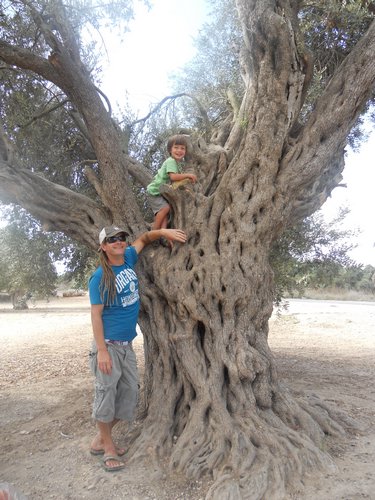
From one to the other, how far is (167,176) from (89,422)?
10.6ft

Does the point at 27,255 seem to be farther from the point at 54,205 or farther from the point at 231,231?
the point at 231,231

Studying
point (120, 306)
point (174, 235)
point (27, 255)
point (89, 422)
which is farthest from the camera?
point (27, 255)

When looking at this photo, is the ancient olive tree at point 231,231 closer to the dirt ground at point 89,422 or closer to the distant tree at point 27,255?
the dirt ground at point 89,422

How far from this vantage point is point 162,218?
5.34 metres

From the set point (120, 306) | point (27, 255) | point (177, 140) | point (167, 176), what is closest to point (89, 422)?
point (120, 306)

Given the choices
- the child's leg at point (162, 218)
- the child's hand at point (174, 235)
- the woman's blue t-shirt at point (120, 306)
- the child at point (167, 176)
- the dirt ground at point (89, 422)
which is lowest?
the dirt ground at point (89, 422)

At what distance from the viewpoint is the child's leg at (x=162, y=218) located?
528 cm

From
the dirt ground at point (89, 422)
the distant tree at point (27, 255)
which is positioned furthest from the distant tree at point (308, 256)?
the distant tree at point (27, 255)

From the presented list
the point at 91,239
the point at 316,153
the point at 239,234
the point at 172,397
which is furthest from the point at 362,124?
the point at 172,397

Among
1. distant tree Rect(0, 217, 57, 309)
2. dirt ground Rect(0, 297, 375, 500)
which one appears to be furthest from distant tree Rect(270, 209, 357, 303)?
distant tree Rect(0, 217, 57, 309)

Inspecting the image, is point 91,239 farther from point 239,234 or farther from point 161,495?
point 161,495

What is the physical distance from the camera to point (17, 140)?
781 centimetres

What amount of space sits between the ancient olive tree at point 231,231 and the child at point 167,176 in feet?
0.62

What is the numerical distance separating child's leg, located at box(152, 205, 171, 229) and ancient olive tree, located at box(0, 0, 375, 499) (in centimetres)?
18
